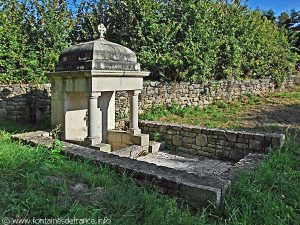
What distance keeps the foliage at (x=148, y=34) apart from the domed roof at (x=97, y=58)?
11.5 ft

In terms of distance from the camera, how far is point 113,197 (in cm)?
292

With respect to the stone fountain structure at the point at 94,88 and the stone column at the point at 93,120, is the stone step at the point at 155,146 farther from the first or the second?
the stone column at the point at 93,120

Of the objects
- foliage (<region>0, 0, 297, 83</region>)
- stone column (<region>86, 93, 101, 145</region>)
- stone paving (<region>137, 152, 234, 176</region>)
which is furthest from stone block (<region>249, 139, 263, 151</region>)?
foliage (<region>0, 0, 297, 83</region>)

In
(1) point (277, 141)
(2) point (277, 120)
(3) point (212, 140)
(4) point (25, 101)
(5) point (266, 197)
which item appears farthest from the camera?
(4) point (25, 101)

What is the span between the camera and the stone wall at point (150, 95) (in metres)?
8.37

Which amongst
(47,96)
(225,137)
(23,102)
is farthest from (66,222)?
(23,102)

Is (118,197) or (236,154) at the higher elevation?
(118,197)

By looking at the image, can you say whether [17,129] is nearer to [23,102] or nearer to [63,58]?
[23,102]

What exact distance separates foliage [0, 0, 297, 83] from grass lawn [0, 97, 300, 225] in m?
6.23

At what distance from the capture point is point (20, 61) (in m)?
9.02

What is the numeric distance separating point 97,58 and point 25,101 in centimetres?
423

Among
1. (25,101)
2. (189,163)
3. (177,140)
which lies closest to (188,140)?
(177,140)

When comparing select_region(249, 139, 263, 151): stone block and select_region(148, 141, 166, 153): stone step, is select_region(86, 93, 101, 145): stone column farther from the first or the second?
select_region(249, 139, 263, 151): stone block

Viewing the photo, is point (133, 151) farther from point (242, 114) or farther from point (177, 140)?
point (242, 114)
